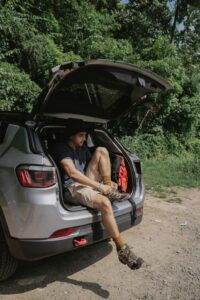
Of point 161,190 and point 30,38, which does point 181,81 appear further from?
point 161,190

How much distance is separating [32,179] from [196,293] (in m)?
1.85

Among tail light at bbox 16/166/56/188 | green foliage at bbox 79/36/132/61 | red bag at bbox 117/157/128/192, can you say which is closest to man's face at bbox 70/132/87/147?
red bag at bbox 117/157/128/192

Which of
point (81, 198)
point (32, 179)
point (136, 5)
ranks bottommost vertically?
point (81, 198)

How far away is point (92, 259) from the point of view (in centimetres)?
440

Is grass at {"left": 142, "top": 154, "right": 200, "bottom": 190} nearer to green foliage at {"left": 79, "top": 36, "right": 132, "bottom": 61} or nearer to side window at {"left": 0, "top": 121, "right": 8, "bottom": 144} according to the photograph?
green foliage at {"left": 79, "top": 36, "right": 132, "bottom": 61}

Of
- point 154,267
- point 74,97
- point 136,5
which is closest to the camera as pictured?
point 154,267

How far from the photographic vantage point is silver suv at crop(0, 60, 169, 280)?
340 cm

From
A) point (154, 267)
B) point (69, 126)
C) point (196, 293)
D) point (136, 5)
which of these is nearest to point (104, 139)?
point (69, 126)

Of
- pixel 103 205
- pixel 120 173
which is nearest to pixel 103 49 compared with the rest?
pixel 120 173

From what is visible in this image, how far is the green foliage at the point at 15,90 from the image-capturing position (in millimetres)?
9750

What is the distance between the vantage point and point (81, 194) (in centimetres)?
398

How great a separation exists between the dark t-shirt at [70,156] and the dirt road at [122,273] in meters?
0.91

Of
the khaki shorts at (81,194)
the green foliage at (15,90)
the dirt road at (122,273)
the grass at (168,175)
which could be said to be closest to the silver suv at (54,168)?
the khaki shorts at (81,194)

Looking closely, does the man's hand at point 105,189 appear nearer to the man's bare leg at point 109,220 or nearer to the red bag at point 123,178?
the man's bare leg at point 109,220
